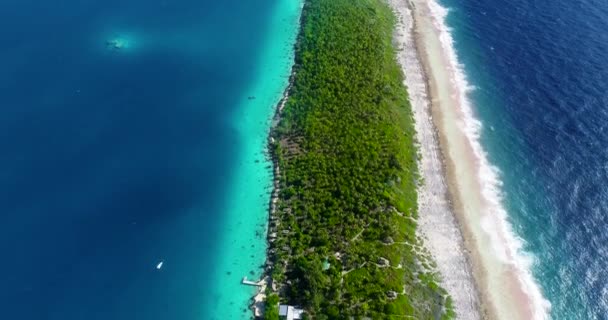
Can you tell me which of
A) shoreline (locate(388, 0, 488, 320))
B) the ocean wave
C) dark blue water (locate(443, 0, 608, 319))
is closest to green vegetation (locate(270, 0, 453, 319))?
shoreline (locate(388, 0, 488, 320))

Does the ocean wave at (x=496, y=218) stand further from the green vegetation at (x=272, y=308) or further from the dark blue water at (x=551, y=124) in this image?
the green vegetation at (x=272, y=308)

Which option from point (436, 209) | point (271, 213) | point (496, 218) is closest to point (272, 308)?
point (271, 213)

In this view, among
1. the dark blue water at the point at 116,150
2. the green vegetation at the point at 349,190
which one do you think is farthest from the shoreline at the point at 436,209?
the dark blue water at the point at 116,150

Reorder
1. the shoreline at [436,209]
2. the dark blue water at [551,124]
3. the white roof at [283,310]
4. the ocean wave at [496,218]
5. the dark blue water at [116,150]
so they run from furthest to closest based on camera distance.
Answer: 1. the dark blue water at [551,124]
2. the ocean wave at [496,218]
3. the shoreline at [436,209]
4. the dark blue water at [116,150]
5. the white roof at [283,310]

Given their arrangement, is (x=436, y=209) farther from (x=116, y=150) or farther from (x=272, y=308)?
(x=116, y=150)

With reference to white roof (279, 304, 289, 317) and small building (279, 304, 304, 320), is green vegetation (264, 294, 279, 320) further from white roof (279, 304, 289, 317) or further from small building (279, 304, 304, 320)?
small building (279, 304, 304, 320)

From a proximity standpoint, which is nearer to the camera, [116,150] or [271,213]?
[271,213]
